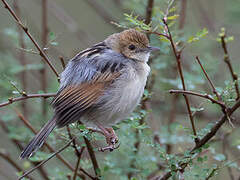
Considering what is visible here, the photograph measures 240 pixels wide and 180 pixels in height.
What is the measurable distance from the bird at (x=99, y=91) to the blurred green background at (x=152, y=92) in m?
0.15

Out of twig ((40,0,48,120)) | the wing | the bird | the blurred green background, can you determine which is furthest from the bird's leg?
twig ((40,0,48,120))

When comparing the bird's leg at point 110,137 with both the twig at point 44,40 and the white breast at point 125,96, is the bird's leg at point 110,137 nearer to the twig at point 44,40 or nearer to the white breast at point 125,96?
the white breast at point 125,96

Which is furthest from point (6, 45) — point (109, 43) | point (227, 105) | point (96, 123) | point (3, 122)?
point (227, 105)

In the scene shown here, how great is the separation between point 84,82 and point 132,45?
Result: 2.44ft

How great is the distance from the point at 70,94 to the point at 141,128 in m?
0.74

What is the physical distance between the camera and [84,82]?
3.59 metres

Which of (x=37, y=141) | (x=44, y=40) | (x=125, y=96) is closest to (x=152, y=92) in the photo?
(x=125, y=96)

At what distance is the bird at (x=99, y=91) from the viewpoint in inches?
135

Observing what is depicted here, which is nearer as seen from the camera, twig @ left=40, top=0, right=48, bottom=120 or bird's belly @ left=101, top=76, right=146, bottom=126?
bird's belly @ left=101, top=76, right=146, bottom=126

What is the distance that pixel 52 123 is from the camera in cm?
338

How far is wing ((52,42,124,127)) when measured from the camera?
11.3 ft

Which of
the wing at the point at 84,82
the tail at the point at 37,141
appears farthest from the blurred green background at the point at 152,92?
the wing at the point at 84,82

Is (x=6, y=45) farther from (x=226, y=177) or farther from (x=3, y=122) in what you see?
(x=226, y=177)

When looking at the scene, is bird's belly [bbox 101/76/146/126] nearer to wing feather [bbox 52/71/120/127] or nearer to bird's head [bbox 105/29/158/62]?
wing feather [bbox 52/71/120/127]
